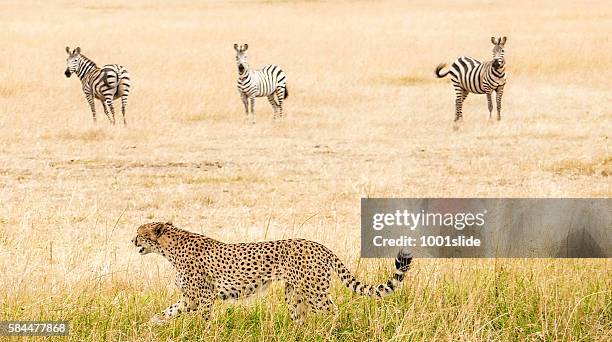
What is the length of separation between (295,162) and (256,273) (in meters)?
11.3

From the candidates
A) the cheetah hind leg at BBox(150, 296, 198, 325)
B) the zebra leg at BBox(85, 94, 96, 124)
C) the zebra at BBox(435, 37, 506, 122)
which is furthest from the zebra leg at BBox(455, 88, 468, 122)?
the cheetah hind leg at BBox(150, 296, 198, 325)

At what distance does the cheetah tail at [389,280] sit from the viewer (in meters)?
3.94

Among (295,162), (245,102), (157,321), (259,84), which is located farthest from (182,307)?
(259,84)

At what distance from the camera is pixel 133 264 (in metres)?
6.96

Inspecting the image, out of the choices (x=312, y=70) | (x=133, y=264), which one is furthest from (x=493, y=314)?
(x=312, y=70)

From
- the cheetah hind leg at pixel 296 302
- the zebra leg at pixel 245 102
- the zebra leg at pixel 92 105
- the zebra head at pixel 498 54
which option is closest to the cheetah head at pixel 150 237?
the cheetah hind leg at pixel 296 302

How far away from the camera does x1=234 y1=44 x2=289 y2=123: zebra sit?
68.1 ft

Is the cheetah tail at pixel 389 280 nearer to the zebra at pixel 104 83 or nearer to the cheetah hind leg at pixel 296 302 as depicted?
the cheetah hind leg at pixel 296 302

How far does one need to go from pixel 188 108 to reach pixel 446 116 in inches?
223

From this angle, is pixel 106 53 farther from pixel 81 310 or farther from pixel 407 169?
pixel 81 310

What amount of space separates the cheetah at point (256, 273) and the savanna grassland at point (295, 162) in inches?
13.6

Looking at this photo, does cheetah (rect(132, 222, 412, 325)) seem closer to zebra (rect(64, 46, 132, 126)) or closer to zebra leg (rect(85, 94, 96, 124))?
zebra leg (rect(85, 94, 96, 124))

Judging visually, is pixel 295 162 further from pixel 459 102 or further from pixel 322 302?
pixel 322 302

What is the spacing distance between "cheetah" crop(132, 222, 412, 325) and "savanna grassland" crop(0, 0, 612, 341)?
344mm
